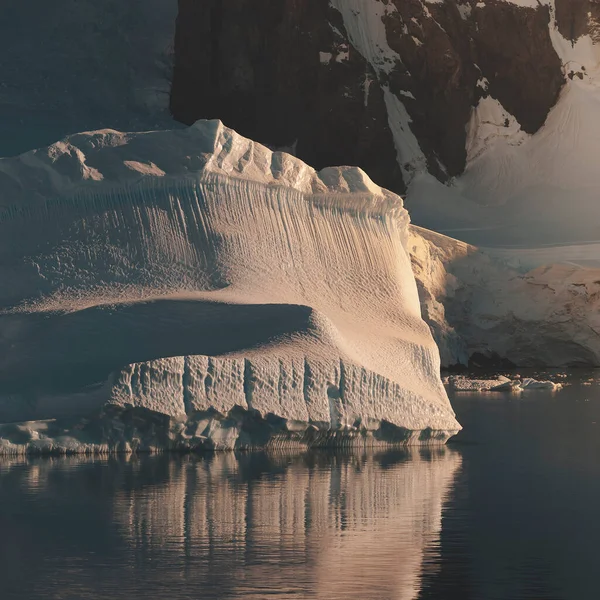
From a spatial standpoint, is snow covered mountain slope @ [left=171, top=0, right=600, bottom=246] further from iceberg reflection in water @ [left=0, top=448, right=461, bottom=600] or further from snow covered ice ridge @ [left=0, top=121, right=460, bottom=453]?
iceberg reflection in water @ [left=0, top=448, right=461, bottom=600]

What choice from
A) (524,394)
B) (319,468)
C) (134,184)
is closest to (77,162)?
(134,184)

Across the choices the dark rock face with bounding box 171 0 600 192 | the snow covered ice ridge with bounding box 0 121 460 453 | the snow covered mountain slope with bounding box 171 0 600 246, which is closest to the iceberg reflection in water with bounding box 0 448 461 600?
the snow covered ice ridge with bounding box 0 121 460 453

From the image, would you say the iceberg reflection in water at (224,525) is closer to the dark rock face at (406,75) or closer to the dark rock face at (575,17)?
the dark rock face at (406,75)

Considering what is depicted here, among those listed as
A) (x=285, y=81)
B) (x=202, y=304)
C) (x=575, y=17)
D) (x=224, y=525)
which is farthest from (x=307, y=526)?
(x=575, y=17)

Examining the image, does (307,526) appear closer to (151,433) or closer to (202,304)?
(151,433)

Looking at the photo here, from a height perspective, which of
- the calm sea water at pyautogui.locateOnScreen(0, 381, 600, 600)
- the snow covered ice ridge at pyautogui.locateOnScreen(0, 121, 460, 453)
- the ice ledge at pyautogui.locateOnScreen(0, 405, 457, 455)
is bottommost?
the calm sea water at pyautogui.locateOnScreen(0, 381, 600, 600)

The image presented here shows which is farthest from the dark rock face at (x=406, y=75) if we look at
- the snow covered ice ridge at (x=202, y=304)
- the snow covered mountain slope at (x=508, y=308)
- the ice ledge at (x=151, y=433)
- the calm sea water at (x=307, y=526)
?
the ice ledge at (x=151, y=433)
